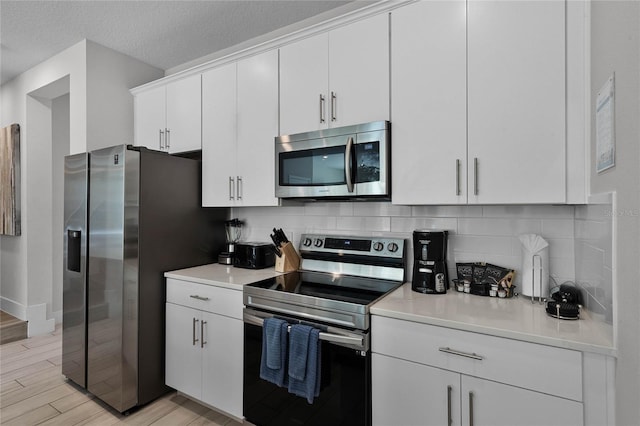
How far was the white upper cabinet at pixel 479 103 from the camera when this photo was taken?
142 cm

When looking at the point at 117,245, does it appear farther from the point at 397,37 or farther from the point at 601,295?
the point at 601,295

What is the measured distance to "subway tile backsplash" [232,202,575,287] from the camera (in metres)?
1.65

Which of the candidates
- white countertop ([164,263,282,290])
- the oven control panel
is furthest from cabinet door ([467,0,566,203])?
white countertop ([164,263,282,290])

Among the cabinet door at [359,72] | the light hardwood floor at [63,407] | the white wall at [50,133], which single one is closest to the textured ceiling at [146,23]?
the white wall at [50,133]

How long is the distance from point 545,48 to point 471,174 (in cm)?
60

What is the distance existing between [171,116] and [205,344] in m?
1.84

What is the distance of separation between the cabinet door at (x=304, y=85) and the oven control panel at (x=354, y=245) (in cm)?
76

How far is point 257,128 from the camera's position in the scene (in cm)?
229

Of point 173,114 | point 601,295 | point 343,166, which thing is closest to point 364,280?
point 343,166

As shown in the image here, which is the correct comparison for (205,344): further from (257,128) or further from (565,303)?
(565,303)

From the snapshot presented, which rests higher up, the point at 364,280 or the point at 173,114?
the point at 173,114

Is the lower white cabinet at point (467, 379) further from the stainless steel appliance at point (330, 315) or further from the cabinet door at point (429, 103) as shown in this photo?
the cabinet door at point (429, 103)

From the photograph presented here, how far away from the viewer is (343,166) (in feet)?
6.31

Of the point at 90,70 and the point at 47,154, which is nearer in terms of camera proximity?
the point at 90,70
